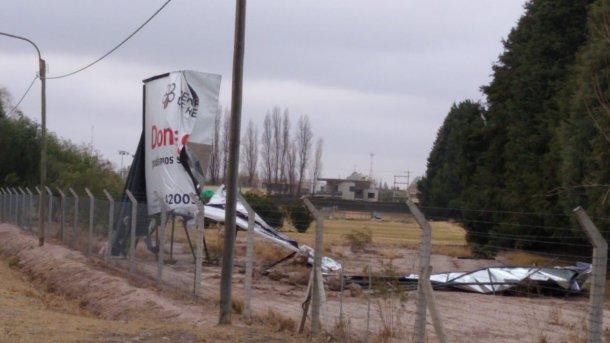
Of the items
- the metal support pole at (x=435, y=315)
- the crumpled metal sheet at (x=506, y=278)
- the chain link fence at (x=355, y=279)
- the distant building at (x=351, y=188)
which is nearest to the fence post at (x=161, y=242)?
the chain link fence at (x=355, y=279)

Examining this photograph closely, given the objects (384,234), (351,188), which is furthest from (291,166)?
(384,234)

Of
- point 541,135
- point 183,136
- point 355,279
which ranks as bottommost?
point 355,279

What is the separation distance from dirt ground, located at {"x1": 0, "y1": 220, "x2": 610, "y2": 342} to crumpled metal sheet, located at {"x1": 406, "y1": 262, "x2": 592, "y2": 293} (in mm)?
344

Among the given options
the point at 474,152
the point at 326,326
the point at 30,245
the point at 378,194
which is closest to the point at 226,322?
the point at 326,326

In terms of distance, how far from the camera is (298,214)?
33.9m

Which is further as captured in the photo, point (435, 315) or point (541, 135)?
point (541, 135)

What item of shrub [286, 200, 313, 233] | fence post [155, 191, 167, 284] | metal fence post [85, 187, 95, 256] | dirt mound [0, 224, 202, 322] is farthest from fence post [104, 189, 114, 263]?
shrub [286, 200, 313, 233]

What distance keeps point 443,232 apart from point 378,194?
41195mm

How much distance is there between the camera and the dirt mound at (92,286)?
16344 mm

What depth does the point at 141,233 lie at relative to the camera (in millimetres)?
21359

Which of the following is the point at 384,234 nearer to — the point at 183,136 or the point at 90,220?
the point at 183,136

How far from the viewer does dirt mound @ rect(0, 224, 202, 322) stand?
1634 cm

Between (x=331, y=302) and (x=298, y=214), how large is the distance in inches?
681

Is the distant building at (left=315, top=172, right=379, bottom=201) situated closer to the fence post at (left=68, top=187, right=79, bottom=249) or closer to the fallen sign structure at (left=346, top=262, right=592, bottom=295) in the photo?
the fence post at (left=68, top=187, right=79, bottom=249)
